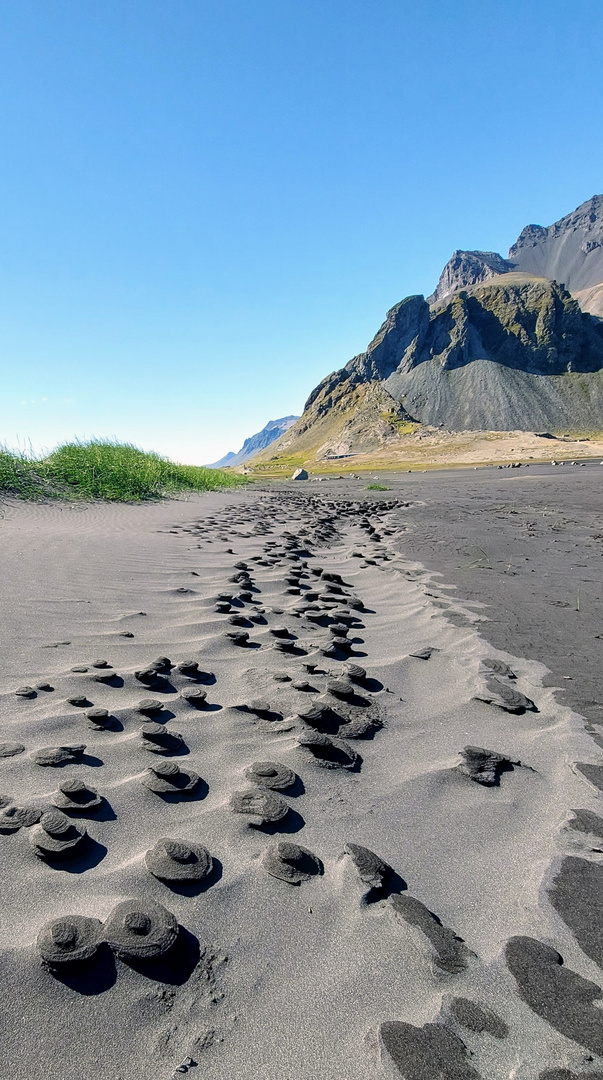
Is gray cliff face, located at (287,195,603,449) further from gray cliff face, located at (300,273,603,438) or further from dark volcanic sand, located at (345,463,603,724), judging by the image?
dark volcanic sand, located at (345,463,603,724)

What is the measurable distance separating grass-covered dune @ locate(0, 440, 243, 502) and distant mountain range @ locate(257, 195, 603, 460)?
267 ft

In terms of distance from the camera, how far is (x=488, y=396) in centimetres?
11062

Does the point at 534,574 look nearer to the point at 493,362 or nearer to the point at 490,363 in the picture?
the point at 490,363

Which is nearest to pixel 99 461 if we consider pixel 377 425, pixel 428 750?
pixel 428 750

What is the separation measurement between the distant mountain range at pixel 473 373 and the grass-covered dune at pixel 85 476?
3207 inches

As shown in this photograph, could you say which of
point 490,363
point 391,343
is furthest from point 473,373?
point 391,343

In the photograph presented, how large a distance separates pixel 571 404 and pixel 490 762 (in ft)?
424

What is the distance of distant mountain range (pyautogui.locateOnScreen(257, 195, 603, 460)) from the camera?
4213 inches

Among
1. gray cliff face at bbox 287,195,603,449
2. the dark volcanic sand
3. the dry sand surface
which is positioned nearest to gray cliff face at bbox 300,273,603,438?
gray cliff face at bbox 287,195,603,449

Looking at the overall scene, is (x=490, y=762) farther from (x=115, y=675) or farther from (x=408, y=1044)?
(x=115, y=675)

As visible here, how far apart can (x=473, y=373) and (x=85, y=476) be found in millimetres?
122420

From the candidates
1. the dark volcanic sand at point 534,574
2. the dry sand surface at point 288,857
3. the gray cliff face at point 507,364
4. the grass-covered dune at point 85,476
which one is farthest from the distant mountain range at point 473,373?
the dry sand surface at point 288,857

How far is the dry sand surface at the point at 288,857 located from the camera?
4.13 feet

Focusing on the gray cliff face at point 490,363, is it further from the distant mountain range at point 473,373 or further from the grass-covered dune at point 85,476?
the grass-covered dune at point 85,476
